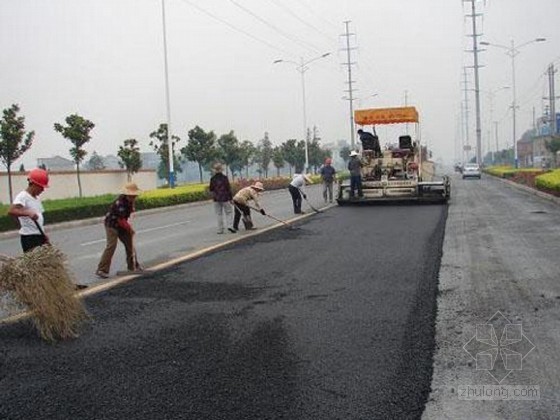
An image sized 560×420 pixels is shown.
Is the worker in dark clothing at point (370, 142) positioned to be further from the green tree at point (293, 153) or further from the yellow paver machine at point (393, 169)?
the green tree at point (293, 153)

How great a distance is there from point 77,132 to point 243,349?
25060mm

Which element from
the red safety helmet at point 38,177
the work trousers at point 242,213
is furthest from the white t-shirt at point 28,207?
the work trousers at point 242,213

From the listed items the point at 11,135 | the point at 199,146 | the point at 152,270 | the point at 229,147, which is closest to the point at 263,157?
the point at 229,147

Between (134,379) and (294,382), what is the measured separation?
1127 millimetres

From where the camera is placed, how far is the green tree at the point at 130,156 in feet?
110

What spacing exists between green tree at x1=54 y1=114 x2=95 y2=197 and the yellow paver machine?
44.0 feet

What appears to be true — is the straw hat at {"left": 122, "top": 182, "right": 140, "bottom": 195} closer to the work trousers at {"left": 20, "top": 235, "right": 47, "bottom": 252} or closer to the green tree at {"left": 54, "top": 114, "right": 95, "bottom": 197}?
the work trousers at {"left": 20, "top": 235, "right": 47, "bottom": 252}

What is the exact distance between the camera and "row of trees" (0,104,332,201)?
2409 centimetres

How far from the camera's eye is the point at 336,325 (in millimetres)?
5562

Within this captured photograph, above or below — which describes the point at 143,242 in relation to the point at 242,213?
below

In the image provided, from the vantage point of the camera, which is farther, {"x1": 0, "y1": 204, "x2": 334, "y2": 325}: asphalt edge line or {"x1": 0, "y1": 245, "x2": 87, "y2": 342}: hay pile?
{"x1": 0, "y1": 204, "x2": 334, "y2": 325}: asphalt edge line

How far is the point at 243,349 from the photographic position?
4945 millimetres

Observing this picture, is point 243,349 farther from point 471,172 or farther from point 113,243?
point 471,172

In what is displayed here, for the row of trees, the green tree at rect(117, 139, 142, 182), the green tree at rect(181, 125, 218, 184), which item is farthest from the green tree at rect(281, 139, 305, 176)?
the green tree at rect(117, 139, 142, 182)
